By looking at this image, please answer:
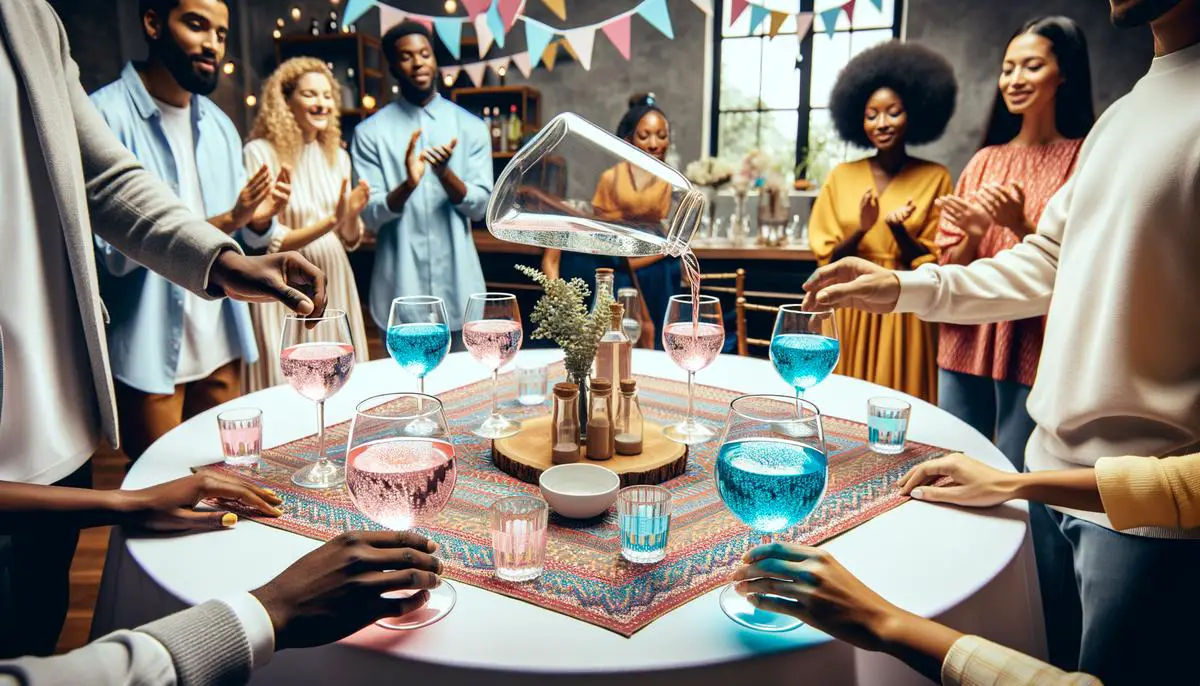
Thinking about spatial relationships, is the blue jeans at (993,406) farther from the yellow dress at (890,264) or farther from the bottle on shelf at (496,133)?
the bottle on shelf at (496,133)

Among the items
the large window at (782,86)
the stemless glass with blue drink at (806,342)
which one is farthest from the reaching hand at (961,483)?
the large window at (782,86)

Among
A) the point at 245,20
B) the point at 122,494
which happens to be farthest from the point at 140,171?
the point at 245,20

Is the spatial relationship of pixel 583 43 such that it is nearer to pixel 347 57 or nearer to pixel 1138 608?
pixel 1138 608

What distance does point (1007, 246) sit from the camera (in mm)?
2135

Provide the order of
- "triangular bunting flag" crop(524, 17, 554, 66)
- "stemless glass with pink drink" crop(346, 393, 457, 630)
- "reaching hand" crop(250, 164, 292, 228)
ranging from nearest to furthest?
"stemless glass with pink drink" crop(346, 393, 457, 630)
"reaching hand" crop(250, 164, 292, 228)
"triangular bunting flag" crop(524, 17, 554, 66)

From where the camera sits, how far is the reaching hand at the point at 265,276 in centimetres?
124

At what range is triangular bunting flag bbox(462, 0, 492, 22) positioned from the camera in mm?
2705

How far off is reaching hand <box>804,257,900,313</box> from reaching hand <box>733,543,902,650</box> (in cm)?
76

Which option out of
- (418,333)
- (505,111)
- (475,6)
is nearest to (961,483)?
(418,333)

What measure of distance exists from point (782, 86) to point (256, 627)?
21.4ft

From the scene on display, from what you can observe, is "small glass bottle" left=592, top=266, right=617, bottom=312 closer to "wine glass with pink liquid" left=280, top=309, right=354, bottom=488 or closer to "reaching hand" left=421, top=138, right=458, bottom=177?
"wine glass with pink liquid" left=280, top=309, right=354, bottom=488

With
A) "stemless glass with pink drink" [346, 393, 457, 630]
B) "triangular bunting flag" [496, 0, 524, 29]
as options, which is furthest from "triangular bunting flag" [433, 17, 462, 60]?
"stemless glass with pink drink" [346, 393, 457, 630]

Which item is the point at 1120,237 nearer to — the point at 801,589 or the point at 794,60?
→ the point at 801,589

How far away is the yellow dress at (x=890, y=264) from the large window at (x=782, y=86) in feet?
11.7
